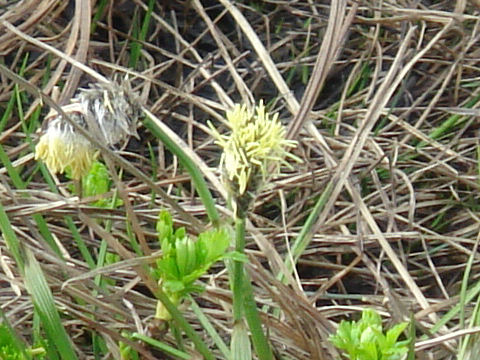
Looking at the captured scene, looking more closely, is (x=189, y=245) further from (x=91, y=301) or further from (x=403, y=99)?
(x=403, y=99)

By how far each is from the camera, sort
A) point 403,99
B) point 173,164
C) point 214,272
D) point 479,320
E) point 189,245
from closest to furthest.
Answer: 1. point 189,245
2. point 479,320
3. point 214,272
4. point 173,164
5. point 403,99

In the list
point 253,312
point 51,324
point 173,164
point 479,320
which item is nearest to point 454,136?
point 173,164

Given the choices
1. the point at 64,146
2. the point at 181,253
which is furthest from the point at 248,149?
the point at 64,146

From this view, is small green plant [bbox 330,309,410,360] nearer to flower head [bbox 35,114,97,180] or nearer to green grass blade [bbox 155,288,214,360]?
green grass blade [bbox 155,288,214,360]

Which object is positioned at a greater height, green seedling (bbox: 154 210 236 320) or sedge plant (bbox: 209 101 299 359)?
sedge plant (bbox: 209 101 299 359)

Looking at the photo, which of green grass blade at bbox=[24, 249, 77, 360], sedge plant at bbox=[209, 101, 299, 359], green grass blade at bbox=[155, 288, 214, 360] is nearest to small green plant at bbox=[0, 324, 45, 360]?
green grass blade at bbox=[24, 249, 77, 360]

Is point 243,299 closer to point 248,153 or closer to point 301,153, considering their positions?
point 248,153
